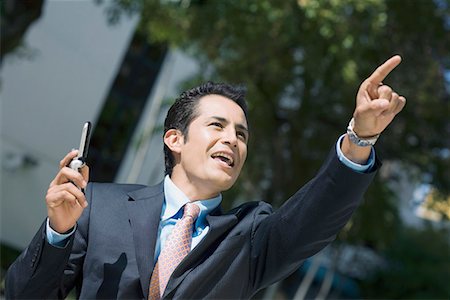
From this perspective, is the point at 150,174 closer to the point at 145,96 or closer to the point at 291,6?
the point at 145,96

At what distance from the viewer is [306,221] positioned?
1.89m

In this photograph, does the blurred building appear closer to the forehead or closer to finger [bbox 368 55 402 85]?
the forehead

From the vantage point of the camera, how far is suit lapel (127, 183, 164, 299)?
2.08m

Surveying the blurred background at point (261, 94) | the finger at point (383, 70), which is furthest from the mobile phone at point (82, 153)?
the blurred background at point (261, 94)

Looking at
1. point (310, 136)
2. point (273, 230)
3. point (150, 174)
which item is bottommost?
point (150, 174)

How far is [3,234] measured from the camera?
15.7 metres

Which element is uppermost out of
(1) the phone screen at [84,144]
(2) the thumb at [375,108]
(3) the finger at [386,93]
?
(3) the finger at [386,93]

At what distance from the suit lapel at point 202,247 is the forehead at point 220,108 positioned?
1.07ft

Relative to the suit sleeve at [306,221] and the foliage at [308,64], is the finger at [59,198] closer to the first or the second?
the suit sleeve at [306,221]

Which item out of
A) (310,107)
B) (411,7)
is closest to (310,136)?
(310,107)

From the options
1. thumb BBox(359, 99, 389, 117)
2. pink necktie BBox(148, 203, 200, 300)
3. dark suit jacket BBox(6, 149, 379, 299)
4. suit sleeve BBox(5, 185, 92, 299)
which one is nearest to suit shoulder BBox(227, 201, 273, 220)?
dark suit jacket BBox(6, 149, 379, 299)

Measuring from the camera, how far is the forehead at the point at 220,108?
7.39 feet

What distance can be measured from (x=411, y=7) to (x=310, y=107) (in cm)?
235

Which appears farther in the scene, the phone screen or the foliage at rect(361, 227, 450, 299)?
the foliage at rect(361, 227, 450, 299)
